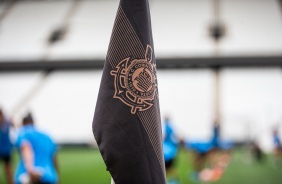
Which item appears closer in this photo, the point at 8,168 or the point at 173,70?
the point at 8,168

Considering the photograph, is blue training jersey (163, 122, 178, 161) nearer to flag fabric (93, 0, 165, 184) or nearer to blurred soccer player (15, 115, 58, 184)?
blurred soccer player (15, 115, 58, 184)

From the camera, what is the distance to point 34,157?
139 inches

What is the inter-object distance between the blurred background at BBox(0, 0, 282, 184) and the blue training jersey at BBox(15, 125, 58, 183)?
493 inches

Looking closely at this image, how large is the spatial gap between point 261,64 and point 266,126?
751cm

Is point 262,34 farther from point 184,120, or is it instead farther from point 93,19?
point 93,19

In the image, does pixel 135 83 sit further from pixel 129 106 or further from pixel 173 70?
pixel 173 70

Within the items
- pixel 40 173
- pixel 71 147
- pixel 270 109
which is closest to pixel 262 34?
pixel 270 109

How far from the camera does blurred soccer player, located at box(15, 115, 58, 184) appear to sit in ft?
11.1

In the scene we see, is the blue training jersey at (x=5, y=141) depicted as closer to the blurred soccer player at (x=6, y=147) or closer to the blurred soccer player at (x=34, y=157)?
the blurred soccer player at (x=6, y=147)

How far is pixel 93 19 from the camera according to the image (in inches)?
846

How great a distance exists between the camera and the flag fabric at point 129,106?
4.99 ft

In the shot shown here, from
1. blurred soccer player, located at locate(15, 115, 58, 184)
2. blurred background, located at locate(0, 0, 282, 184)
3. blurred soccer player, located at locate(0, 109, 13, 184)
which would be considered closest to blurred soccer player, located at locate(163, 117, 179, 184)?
blurred soccer player, located at locate(0, 109, 13, 184)

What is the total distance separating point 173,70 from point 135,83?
1786cm

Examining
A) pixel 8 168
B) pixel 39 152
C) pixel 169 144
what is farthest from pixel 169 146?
pixel 39 152
